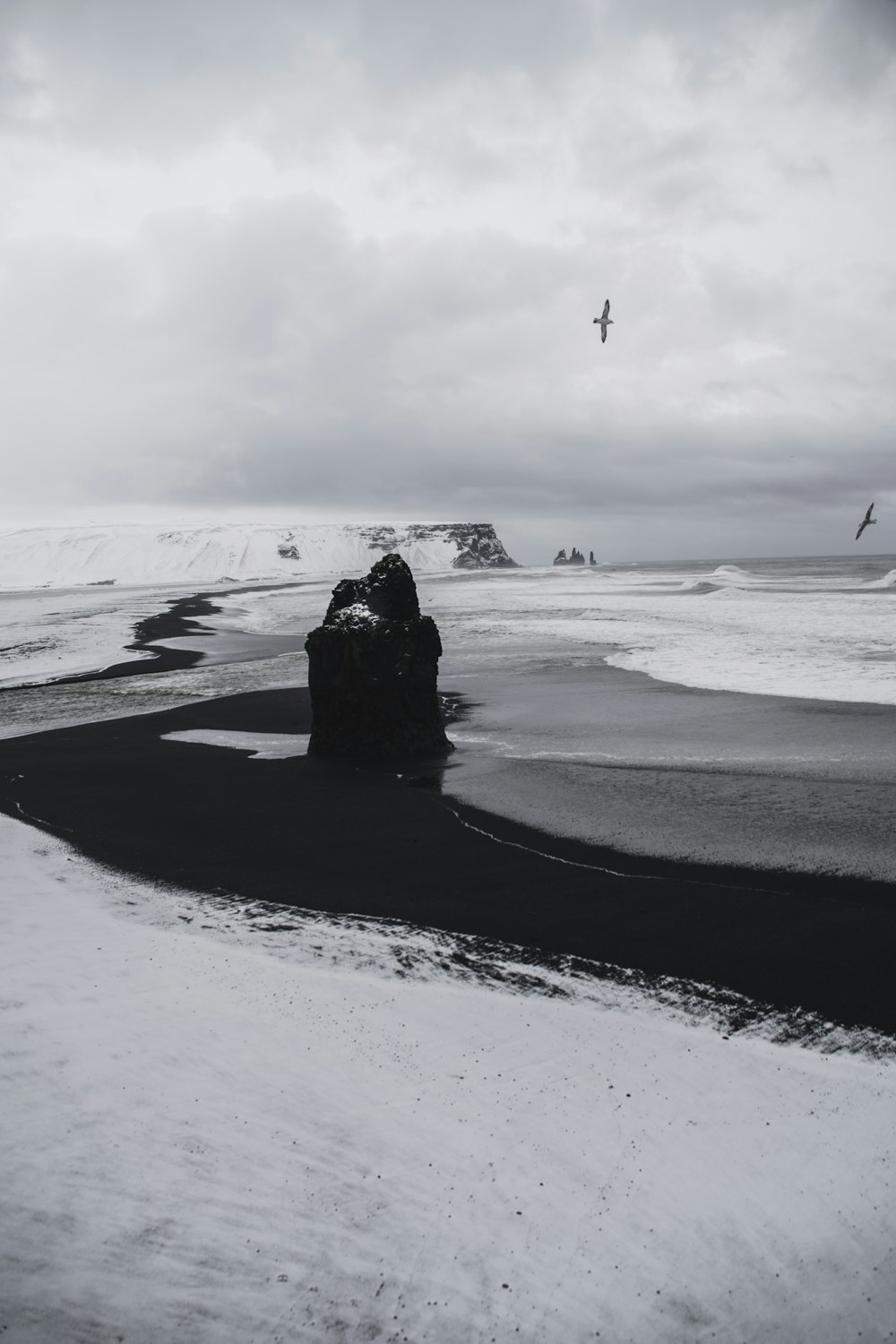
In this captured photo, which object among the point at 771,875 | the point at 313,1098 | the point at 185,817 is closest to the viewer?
the point at 313,1098

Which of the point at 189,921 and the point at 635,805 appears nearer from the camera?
the point at 189,921

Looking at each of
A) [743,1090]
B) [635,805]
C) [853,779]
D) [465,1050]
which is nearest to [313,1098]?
[465,1050]

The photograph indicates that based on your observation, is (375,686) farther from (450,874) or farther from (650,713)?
(650,713)

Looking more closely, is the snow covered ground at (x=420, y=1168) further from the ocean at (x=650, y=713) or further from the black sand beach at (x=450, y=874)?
the ocean at (x=650, y=713)

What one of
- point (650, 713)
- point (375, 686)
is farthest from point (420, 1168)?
point (650, 713)

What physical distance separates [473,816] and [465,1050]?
3468 millimetres

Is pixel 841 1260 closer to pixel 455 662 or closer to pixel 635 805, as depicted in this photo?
pixel 635 805

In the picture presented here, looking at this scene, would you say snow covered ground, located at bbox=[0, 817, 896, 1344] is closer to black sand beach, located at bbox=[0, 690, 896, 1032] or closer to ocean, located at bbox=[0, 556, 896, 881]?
black sand beach, located at bbox=[0, 690, 896, 1032]

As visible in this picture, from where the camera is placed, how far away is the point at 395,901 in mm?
5348

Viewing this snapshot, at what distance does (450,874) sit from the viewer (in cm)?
580

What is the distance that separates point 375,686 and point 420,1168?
7.07 metres

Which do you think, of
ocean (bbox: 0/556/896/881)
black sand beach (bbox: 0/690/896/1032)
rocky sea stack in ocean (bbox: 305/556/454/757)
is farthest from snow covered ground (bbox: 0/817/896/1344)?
rocky sea stack in ocean (bbox: 305/556/454/757)

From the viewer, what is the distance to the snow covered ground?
8.40 ft

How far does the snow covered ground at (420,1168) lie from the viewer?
2561mm
